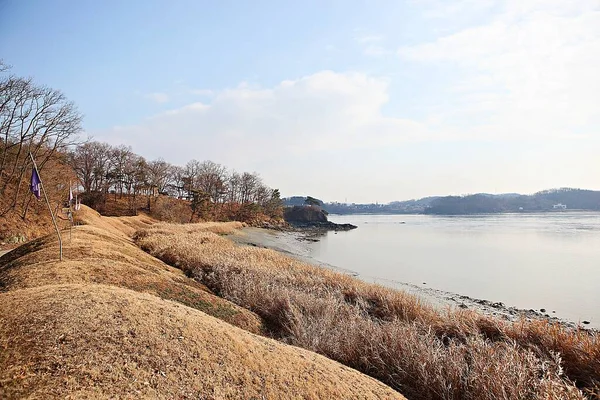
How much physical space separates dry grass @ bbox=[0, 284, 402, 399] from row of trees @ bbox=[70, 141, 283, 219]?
180 ft

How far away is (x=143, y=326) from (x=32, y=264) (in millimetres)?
6188

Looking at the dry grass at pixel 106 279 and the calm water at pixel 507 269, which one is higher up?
the dry grass at pixel 106 279

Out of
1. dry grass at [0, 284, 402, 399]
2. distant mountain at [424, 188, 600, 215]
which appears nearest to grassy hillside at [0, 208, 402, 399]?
dry grass at [0, 284, 402, 399]

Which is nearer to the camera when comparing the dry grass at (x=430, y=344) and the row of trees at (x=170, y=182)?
the dry grass at (x=430, y=344)

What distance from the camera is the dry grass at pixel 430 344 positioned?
5160 mm

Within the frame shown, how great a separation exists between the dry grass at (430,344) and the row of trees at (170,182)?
5000 centimetres

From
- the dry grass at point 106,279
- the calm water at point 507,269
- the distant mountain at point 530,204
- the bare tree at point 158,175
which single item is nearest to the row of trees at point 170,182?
the bare tree at point 158,175

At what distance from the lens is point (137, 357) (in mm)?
3676

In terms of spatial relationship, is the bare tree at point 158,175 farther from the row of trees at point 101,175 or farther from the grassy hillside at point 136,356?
the grassy hillside at point 136,356

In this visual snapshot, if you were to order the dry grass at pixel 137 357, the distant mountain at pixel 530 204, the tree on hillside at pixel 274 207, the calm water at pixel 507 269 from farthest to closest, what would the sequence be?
the distant mountain at pixel 530 204, the tree on hillside at pixel 274 207, the calm water at pixel 507 269, the dry grass at pixel 137 357

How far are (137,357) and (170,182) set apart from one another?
7665 cm

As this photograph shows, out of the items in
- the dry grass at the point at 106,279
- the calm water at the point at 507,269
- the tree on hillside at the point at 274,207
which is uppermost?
the tree on hillside at the point at 274,207

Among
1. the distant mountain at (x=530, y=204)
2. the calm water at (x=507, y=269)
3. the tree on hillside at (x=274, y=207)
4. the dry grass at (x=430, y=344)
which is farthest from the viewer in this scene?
the distant mountain at (x=530, y=204)

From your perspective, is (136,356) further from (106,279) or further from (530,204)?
(530,204)
